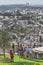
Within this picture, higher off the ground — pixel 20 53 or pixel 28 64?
pixel 28 64

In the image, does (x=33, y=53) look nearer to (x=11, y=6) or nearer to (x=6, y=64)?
(x=6, y=64)

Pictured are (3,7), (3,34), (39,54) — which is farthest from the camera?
(3,7)

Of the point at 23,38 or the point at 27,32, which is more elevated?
the point at 23,38

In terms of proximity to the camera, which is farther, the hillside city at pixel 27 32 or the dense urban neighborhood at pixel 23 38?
the hillside city at pixel 27 32

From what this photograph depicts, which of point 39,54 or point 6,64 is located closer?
point 6,64

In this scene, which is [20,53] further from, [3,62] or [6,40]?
[3,62]

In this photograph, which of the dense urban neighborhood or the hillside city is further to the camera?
the hillside city

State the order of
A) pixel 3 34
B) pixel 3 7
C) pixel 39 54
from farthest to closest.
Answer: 1. pixel 3 7
2. pixel 3 34
3. pixel 39 54

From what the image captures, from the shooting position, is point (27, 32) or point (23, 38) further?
point (27, 32)

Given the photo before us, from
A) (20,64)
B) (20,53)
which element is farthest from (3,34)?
(20,64)

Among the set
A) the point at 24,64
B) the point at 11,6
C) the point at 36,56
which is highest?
the point at 24,64
